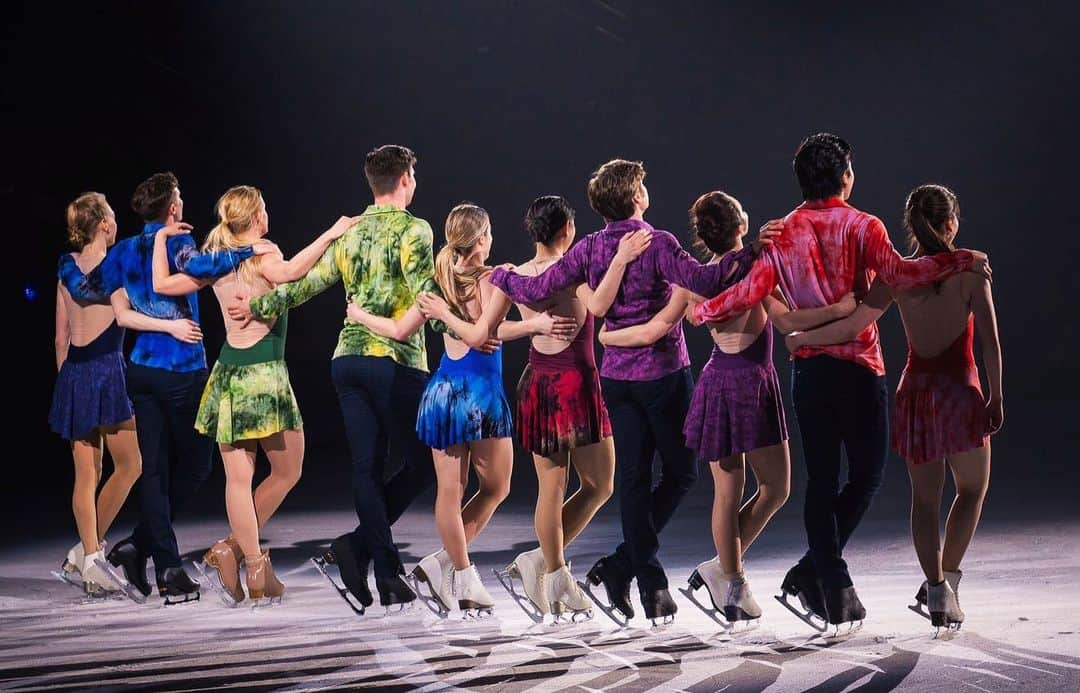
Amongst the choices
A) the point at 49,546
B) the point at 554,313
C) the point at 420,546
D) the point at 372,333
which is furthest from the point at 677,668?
the point at 49,546

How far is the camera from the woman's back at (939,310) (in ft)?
13.8

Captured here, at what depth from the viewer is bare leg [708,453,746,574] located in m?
4.50

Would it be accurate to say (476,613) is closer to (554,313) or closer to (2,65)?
(554,313)

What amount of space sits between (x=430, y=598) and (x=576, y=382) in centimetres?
104

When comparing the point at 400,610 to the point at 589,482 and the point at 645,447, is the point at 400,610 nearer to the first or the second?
the point at 589,482

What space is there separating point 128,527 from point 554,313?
377cm

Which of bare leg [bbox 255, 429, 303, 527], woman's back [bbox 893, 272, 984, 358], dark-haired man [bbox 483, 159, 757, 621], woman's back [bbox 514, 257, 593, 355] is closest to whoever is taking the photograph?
woman's back [bbox 893, 272, 984, 358]

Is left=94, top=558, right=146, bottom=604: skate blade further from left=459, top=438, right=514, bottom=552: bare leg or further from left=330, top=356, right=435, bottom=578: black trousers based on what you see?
left=459, top=438, right=514, bottom=552: bare leg

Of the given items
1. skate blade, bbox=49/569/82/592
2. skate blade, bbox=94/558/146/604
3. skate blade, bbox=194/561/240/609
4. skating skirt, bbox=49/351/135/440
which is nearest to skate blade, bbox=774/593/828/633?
skate blade, bbox=194/561/240/609

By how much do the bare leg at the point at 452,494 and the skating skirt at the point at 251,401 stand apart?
0.70 meters

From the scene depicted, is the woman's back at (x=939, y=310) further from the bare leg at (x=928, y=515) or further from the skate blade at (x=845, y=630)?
the skate blade at (x=845, y=630)

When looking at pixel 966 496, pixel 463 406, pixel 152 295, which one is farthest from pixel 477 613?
pixel 152 295

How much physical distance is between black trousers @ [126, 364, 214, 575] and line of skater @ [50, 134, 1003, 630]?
0.01m

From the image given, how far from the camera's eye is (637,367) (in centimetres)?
456
